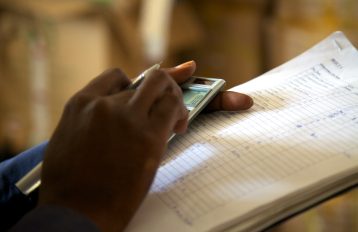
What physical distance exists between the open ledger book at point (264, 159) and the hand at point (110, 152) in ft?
0.14

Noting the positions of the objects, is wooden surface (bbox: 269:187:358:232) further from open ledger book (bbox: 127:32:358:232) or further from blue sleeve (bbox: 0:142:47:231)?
blue sleeve (bbox: 0:142:47:231)

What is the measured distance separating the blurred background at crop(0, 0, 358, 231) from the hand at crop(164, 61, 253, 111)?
1.03 m

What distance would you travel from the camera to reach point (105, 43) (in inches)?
69.1

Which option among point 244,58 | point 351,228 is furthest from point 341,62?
point 244,58

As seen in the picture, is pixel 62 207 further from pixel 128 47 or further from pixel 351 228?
pixel 128 47

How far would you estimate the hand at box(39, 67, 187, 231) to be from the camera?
0.44 m

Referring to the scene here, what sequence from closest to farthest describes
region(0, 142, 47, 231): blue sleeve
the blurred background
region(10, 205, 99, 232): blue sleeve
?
region(10, 205, 99, 232): blue sleeve, region(0, 142, 47, 231): blue sleeve, the blurred background

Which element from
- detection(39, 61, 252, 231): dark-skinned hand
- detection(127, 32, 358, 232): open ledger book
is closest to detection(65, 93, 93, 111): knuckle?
detection(39, 61, 252, 231): dark-skinned hand

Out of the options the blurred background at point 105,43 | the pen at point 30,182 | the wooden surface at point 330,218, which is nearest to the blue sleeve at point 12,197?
the pen at point 30,182

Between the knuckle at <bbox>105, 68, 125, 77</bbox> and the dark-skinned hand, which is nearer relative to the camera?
the dark-skinned hand

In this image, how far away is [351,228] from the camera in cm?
55

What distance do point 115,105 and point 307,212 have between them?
195 mm

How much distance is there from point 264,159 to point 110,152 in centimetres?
15

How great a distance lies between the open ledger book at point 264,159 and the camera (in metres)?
0.46
